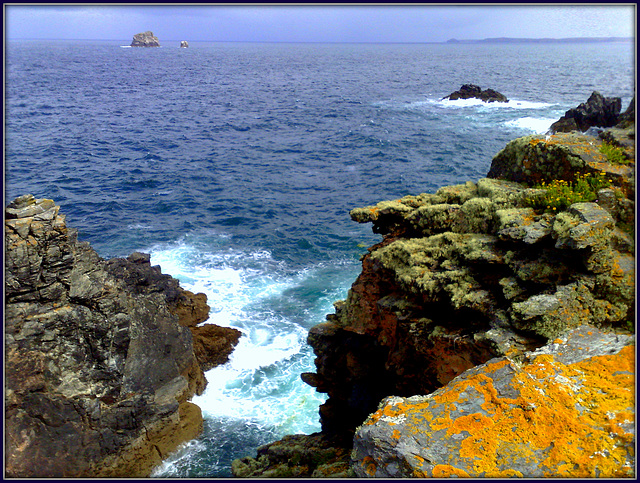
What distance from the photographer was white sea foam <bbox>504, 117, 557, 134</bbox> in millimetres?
68812

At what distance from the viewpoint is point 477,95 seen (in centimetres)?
9762

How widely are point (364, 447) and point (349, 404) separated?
35.8 ft

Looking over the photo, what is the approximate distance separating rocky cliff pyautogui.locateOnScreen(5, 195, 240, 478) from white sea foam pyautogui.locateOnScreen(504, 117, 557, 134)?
65955 millimetres

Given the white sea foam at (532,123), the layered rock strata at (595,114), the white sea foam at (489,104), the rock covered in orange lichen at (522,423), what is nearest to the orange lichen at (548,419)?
the rock covered in orange lichen at (522,423)

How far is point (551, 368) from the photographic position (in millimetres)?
7805

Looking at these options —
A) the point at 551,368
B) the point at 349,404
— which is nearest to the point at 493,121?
the point at 349,404

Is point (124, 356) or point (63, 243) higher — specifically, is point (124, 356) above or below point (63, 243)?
below

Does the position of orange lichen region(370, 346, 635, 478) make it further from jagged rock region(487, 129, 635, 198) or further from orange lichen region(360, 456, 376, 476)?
jagged rock region(487, 129, 635, 198)

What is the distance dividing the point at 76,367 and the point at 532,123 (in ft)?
247

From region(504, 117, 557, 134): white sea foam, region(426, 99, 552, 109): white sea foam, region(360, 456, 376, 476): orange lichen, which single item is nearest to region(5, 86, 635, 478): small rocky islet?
region(360, 456, 376, 476): orange lichen

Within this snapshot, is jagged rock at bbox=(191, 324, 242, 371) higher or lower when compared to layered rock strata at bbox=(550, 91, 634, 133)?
lower

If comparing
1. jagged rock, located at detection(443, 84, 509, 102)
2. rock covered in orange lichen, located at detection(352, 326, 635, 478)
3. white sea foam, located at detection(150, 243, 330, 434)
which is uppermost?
jagged rock, located at detection(443, 84, 509, 102)

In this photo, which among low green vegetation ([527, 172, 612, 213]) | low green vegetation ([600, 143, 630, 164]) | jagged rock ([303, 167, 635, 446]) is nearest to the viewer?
jagged rock ([303, 167, 635, 446])

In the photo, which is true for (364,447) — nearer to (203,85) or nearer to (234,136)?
(234,136)
